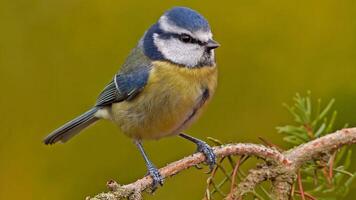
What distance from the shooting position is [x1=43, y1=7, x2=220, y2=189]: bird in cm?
162

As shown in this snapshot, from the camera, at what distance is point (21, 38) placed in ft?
6.72

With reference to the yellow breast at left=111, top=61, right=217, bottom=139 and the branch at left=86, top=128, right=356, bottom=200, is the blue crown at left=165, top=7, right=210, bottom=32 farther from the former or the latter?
the branch at left=86, top=128, right=356, bottom=200

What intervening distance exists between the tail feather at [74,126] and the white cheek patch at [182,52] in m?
0.32

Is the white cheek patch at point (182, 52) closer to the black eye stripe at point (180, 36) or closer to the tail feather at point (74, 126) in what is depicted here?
the black eye stripe at point (180, 36)

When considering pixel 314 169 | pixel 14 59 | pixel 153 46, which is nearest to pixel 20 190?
pixel 14 59

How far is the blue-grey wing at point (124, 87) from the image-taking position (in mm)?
1712

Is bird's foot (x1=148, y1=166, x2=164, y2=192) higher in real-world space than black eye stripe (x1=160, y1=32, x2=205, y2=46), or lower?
lower

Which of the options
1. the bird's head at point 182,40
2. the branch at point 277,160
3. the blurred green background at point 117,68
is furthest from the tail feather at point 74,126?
the branch at point 277,160

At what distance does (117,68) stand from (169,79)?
1.19 ft

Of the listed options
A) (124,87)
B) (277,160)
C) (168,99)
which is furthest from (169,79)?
(277,160)

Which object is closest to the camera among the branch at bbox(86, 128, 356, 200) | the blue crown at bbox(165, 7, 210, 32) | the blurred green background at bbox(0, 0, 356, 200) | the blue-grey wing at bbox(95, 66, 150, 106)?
the branch at bbox(86, 128, 356, 200)

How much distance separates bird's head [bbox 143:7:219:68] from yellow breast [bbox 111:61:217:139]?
0.02 meters

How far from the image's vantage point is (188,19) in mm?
1615

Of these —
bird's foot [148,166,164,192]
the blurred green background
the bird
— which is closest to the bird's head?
the bird
